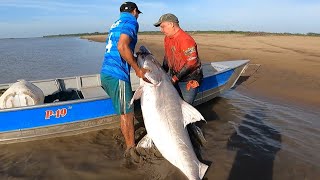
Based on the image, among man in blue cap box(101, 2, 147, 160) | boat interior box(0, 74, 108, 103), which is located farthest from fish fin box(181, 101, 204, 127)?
boat interior box(0, 74, 108, 103)

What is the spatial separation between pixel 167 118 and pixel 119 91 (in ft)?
4.87

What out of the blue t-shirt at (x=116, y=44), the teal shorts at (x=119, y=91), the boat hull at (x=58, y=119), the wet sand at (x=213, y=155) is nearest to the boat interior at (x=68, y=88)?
the boat hull at (x=58, y=119)

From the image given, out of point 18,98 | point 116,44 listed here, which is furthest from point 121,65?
point 18,98

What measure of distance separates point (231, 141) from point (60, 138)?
377cm

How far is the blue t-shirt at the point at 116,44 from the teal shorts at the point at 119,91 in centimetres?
9

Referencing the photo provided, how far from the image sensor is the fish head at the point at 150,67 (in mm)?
4430

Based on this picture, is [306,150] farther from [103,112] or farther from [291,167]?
[103,112]

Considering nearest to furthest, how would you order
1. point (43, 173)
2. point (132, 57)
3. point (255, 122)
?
point (132, 57) → point (43, 173) → point (255, 122)

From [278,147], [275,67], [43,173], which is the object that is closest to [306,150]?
[278,147]

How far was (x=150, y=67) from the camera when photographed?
15.0ft

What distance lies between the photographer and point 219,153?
6.12 meters

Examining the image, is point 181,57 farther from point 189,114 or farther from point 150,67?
point 189,114

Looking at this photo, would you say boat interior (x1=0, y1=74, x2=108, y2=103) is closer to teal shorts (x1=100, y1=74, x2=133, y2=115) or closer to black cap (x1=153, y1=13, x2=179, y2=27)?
teal shorts (x1=100, y1=74, x2=133, y2=115)

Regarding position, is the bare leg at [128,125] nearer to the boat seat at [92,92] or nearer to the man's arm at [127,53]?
the man's arm at [127,53]
